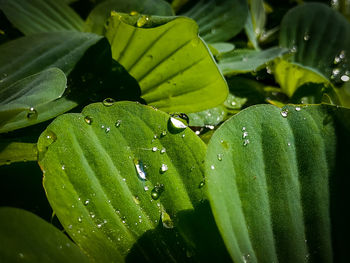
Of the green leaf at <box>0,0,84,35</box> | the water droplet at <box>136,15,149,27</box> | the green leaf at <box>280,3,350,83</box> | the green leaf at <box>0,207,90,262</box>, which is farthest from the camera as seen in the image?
the green leaf at <box>280,3,350,83</box>

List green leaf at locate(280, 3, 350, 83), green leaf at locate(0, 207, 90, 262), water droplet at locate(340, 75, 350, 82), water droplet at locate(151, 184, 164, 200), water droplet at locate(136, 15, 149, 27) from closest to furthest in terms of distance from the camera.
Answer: green leaf at locate(0, 207, 90, 262)
water droplet at locate(151, 184, 164, 200)
water droplet at locate(136, 15, 149, 27)
water droplet at locate(340, 75, 350, 82)
green leaf at locate(280, 3, 350, 83)

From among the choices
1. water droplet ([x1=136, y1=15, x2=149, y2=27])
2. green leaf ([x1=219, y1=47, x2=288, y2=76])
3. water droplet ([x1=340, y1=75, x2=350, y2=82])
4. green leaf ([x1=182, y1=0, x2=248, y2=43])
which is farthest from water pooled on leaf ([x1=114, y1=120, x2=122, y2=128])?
water droplet ([x1=340, y1=75, x2=350, y2=82])

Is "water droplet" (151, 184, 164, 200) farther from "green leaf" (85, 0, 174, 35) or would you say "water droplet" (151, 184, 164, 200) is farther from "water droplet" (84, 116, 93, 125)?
"green leaf" (85, 0, 174, 35)

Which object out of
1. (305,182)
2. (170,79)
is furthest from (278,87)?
(305,182)

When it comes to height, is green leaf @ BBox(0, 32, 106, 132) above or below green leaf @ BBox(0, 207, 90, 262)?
above

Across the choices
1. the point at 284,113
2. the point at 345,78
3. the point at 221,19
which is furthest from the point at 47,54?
the point at 345,78

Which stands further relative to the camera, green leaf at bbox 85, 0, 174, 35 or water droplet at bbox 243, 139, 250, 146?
green leaf at bbox 85, 0, 174, 35

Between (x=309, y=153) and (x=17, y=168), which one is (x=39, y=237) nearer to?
(x=17, y=168)

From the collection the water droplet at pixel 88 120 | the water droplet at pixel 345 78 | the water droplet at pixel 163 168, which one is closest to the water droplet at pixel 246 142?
the water droplet at pixel 163 168
